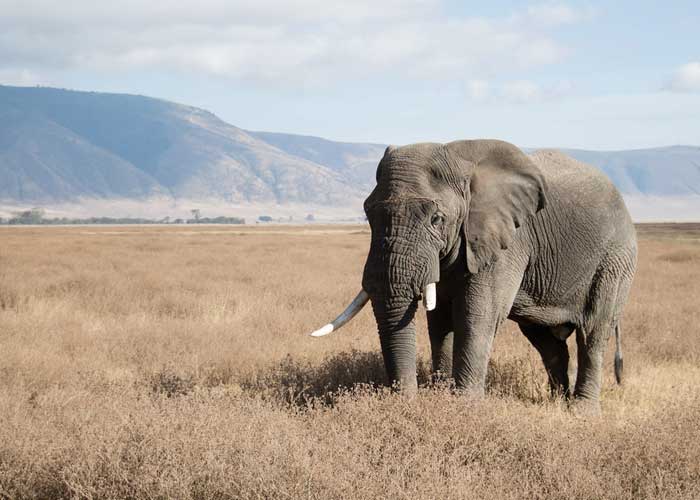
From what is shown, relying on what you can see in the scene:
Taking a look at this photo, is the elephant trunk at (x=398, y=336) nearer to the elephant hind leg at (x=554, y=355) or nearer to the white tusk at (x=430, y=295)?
the white tusk at (x=430, y=295)

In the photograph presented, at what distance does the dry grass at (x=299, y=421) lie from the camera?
468cm

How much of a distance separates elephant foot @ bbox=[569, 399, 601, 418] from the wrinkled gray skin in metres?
0.01

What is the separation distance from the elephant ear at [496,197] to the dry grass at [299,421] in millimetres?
1110

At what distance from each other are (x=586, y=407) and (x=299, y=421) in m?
2.99

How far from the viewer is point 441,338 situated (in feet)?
22.6

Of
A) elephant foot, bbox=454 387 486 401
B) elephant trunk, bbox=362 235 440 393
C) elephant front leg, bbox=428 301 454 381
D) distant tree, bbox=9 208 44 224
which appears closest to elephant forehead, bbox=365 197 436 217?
elephant trunk, bbox=362 235 440 393

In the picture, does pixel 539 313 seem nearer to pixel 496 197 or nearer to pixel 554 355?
pixel 554 355

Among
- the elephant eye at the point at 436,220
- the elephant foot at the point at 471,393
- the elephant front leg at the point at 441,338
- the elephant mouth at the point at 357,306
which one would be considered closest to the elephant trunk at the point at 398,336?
the elephant mouth at the point at 357,306

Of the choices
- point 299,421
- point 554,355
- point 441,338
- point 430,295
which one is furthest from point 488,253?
point 554,355

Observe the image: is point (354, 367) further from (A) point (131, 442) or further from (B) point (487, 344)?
(A) point (131, 442)

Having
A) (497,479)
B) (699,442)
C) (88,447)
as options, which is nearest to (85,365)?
(88,447)

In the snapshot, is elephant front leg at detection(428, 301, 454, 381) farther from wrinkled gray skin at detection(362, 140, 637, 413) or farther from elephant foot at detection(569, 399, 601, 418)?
elephant foot at detection(569, 399, 601, 418)

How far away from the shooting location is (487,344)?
249 inches

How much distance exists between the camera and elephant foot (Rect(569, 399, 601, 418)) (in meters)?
7.39
